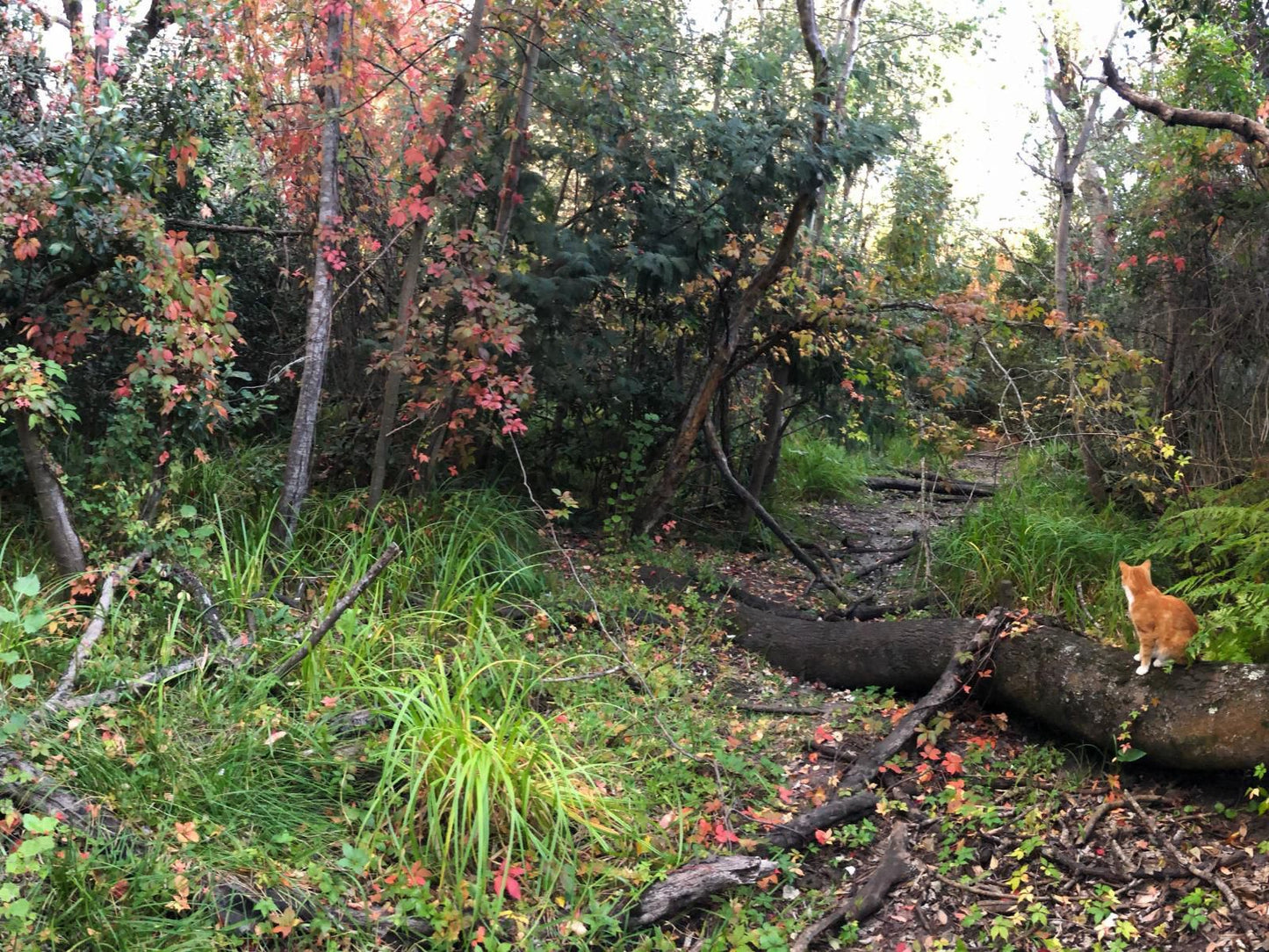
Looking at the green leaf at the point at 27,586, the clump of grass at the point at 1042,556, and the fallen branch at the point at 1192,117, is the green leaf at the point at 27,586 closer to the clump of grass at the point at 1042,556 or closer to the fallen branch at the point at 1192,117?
the clump of grass at the point at 1042,556

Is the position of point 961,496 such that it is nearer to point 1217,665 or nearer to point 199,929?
point 1217,665

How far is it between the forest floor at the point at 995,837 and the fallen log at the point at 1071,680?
17cm

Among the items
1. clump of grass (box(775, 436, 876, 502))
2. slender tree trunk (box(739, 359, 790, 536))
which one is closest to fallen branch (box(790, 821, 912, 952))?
slender tree trunk (box(739, 359, 790, 536))

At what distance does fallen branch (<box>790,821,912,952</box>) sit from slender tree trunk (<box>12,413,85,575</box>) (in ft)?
12.2

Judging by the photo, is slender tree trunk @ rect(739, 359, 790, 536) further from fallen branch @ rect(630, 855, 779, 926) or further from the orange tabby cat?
fallen branch @ rect(630, 855, 779, 926)

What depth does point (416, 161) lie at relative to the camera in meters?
5.63

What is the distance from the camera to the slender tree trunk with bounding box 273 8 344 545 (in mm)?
5547

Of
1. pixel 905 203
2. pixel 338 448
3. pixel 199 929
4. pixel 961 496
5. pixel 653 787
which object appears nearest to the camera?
pixel 199 929

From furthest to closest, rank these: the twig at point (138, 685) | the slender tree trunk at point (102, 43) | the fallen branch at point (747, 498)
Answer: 1. the fallen branch at point (747, 498)
2. the slender tree trunk at point (102, 43)
3. the twig at point (138, 685)

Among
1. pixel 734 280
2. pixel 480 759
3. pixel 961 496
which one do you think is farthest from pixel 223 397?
pixel 961 496

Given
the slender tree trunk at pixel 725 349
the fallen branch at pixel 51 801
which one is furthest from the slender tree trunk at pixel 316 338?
the slender tree trunk at pixel 725 349

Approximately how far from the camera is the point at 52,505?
4.69m

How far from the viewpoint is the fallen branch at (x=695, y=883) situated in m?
3.35

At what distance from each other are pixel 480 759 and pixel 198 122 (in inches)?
177
